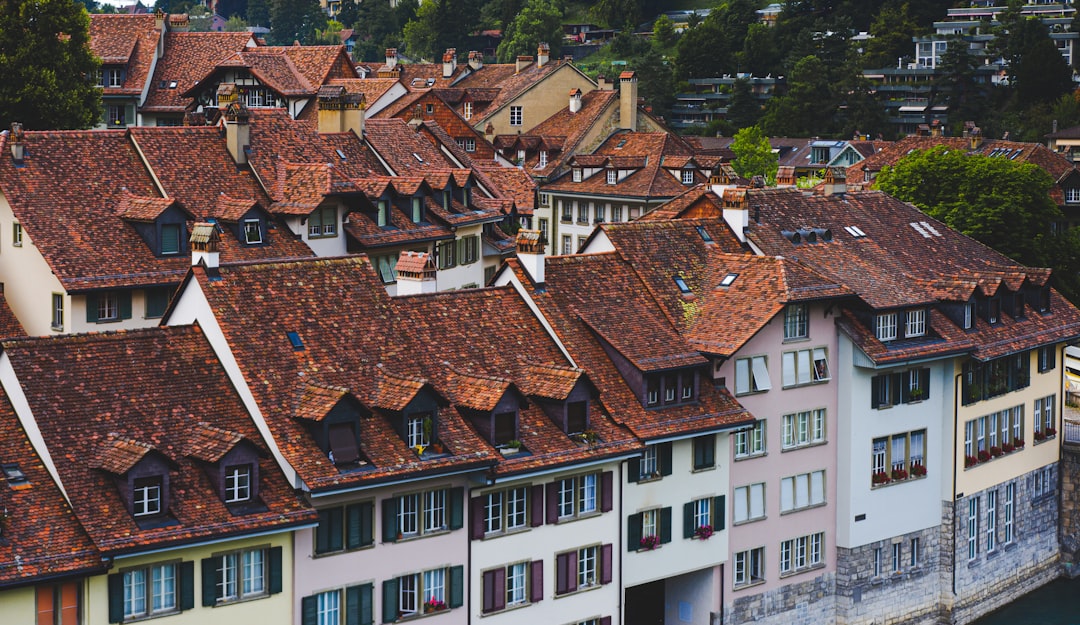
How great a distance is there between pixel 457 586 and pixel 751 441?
13005 mm

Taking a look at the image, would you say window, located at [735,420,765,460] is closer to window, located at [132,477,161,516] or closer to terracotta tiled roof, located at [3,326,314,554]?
terracotta tiled roof, located at [3,326,314,554]

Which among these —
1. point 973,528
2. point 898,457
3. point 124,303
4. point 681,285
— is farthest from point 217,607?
point 973,528

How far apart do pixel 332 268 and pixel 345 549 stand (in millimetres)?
8099

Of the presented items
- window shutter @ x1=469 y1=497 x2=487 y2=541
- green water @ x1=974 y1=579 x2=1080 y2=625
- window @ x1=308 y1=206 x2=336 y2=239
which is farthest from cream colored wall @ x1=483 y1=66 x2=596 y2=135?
window shutter @ x1=469 y1=497 x2=487 y2=541

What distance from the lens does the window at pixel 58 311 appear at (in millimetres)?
55719

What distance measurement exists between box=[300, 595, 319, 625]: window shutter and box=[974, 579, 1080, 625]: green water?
29946mm

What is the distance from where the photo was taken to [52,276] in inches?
2192

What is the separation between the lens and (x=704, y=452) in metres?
52.5

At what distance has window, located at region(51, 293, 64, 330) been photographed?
55.7m

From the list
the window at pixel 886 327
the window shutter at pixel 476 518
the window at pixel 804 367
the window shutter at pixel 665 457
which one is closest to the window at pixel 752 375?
the window at pixel 804 367

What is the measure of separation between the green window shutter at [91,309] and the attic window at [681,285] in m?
18.0

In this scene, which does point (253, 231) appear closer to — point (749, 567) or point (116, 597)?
point (749, 567)

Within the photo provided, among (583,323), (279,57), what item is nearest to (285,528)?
(583,323)

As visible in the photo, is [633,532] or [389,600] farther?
[633,532]
